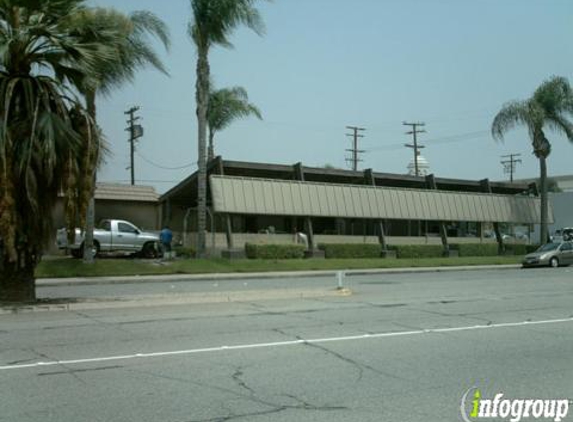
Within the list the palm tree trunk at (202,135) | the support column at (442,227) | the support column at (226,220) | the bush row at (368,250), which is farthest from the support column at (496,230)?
the palm tree trunk at (202,135)

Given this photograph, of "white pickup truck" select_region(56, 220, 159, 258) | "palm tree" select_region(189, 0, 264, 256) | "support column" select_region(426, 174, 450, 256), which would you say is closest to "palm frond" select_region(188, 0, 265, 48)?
"palm tree" select_region(189, 0, 264, 256)

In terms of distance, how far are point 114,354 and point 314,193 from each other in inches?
1150

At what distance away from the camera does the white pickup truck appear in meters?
31.5

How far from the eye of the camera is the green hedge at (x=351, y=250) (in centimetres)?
3606

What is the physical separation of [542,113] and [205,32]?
21.2 metres

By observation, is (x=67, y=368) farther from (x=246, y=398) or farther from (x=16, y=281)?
(x=16, y=281)

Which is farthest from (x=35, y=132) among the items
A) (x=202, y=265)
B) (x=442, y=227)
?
(x=442, y=227)

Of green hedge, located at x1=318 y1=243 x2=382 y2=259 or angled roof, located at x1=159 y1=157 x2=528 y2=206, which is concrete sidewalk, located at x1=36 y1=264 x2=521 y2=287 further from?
angled roof, located at x1=159 y1=157 x2=528 y2=206

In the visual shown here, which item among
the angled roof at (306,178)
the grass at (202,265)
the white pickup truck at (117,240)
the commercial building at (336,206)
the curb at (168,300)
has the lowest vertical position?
the curb at (168,300)

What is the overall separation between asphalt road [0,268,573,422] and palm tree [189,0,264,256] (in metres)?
16.0

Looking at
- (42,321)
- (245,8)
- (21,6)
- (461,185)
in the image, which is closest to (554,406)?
(42,321)

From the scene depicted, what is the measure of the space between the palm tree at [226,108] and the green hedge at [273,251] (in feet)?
32.8

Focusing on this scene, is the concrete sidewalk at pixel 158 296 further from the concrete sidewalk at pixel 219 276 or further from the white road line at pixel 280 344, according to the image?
the white road line at pixel 280 344

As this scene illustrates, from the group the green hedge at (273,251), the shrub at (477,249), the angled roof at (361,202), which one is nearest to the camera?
the green hedge at (273,251)
